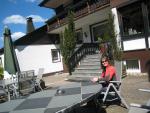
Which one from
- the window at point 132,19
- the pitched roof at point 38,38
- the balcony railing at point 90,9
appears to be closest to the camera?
the window at point 132,19

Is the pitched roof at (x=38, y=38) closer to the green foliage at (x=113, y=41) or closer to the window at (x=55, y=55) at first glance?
the window at (x=55, y=55)

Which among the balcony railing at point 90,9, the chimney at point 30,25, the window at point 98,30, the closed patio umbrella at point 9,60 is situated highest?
the chimney at point 30,25

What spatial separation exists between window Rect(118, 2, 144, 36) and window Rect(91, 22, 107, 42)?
448 cm

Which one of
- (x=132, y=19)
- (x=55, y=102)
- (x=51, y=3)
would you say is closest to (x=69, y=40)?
(x=132, y=19)

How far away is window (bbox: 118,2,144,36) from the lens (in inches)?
492

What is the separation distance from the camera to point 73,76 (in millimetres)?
13680

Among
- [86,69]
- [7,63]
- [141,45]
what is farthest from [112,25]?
[7,63]

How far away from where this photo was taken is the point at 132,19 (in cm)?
1309

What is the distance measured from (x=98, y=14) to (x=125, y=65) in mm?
4580

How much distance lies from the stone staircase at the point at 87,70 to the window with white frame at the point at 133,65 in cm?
156

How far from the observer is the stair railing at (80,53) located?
48.8 feet

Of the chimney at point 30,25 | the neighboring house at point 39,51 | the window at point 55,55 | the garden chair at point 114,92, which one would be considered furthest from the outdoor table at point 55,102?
the chimney at point 30,25

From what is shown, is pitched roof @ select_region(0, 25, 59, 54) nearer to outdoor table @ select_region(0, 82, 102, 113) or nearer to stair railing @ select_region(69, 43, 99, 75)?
stair railing @ select_region(69, 43, 99, 75)

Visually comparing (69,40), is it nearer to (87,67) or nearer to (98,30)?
(87,67)
